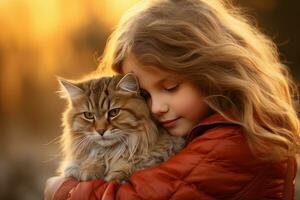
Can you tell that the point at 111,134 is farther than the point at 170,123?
Yes

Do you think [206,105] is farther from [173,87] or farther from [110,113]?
[110,113]

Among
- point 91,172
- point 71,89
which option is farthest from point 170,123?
point 71,89

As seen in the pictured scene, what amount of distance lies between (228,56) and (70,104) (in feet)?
2.56

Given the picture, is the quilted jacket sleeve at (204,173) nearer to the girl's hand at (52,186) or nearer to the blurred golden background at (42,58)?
the girl's hand at (52,186)

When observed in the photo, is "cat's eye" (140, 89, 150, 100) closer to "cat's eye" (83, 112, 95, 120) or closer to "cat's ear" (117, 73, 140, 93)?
"cat's ear" (117, 73, 140, 93)

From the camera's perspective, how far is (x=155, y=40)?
8.37 ft

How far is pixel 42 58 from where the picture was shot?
5.72 m

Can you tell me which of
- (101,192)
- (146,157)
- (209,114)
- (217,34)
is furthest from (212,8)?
(101,192)

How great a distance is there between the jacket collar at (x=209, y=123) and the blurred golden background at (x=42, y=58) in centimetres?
289

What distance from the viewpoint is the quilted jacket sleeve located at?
2.29 meters

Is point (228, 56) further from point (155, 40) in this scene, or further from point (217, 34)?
point (155, 40)

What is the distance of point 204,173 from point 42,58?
12.0ft

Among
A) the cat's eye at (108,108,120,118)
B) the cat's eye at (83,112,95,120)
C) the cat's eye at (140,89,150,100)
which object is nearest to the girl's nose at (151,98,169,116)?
the cat's eye at (140,89,150,100)

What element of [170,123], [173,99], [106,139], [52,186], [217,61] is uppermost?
[217,61]
